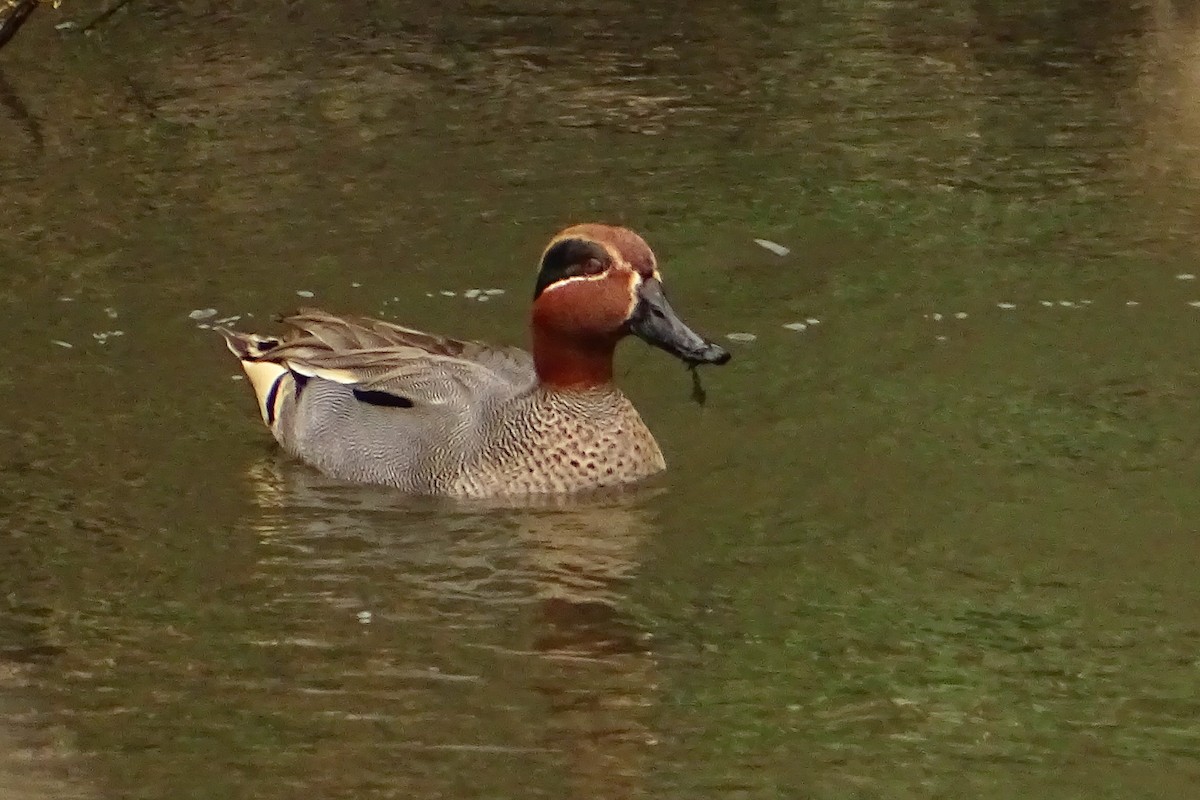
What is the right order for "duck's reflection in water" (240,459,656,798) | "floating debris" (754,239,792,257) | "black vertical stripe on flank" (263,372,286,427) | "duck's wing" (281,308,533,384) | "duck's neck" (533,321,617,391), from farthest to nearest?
"floating debris" (754,239,792,257) → "black vertical stripe on flank" (263,372,286,427) → "duck's wing" (281,308,533,384) → "duck's neck" (533,321,617,391) → "duck's reflection in water" (240,459,656,798)

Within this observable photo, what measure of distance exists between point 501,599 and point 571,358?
1.76 meters

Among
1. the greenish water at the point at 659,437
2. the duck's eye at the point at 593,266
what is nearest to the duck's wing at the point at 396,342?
the greenish water at the point at 659,437

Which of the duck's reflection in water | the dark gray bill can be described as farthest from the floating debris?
the duck's reflection in water

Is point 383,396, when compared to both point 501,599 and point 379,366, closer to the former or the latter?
point 379,366

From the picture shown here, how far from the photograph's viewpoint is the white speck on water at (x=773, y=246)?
528 inches

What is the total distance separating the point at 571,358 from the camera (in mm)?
10344

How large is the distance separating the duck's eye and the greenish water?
962 millimetres

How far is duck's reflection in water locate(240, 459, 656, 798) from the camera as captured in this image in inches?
294

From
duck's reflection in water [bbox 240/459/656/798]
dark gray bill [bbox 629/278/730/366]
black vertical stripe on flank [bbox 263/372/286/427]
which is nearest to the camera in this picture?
duck's reflection in water [bbox 240/459/656/798]

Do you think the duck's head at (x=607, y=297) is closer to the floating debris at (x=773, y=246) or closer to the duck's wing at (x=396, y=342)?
the duck's wing at (x=396, y=342)

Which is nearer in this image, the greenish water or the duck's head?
the greenish water

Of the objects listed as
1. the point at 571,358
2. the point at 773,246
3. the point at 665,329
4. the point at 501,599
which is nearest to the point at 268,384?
the point at 571,358

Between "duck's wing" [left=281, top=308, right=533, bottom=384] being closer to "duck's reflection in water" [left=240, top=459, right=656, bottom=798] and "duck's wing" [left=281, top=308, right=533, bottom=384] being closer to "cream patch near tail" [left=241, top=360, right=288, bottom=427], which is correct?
"cream patch near tail" [left=241, top=360, right=288, bottom=427]

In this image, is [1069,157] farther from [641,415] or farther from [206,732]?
[206,732]
